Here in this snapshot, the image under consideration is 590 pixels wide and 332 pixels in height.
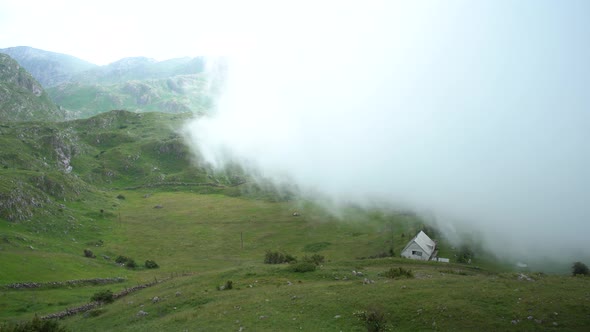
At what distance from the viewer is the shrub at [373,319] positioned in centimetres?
3030

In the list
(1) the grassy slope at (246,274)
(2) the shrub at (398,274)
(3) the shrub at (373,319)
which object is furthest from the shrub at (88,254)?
(3) the shrub at (373,319)

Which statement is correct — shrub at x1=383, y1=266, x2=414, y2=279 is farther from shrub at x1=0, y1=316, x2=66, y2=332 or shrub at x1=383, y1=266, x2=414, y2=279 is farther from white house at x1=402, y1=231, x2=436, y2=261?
white house at x1=402, y1=231, x2=436, y2=261

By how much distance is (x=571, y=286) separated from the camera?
38281 mm

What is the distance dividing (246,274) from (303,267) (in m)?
8.46

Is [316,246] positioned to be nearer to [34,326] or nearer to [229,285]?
[229,285]

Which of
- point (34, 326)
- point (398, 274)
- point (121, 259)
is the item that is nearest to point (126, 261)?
point (121, 259)

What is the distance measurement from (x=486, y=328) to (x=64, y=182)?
471 feet

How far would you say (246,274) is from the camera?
5331 cm

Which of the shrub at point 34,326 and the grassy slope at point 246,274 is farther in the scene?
the grassy slope at point 246,274

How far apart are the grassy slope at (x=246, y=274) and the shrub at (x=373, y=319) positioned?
2.26ft

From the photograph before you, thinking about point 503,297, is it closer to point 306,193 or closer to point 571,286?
point 571,286

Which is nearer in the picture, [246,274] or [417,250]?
[246,274]

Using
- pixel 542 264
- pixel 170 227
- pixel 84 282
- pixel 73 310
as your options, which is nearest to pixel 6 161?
pixel 170 227

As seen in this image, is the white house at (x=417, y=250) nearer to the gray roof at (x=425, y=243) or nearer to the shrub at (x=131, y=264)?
the gray roof at (x=425, y=243)
